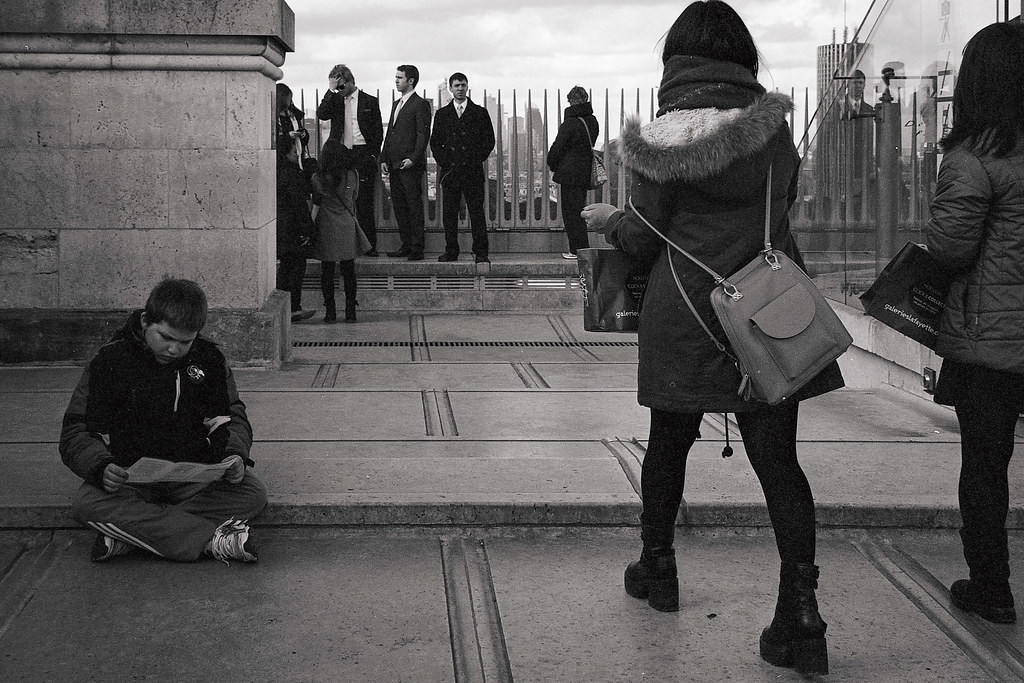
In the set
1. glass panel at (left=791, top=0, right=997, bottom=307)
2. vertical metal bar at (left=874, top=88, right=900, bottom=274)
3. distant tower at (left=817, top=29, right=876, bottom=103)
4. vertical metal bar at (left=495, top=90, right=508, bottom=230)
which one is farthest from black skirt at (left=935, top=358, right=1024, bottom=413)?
vertical metal bar at (left=495, top=90, right=508, bottom=230)

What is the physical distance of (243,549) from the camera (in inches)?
164

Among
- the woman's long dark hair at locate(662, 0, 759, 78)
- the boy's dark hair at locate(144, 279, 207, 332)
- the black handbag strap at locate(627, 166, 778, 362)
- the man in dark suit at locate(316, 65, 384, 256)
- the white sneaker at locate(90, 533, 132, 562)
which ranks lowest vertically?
the white sneaker at locate(90, 533, 132, 562)

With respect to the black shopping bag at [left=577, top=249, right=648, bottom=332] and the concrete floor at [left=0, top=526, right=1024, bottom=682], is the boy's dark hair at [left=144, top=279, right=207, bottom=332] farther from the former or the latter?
the black shopping bag at [left=577, top=249, right=648, bottom=332]

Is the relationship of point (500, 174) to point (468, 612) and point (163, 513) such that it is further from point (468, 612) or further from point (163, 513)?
point (468, 612)

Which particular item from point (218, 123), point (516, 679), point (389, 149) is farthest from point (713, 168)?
point (389, 149)

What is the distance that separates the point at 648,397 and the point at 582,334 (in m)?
6.89

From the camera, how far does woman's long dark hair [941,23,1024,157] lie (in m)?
3.59

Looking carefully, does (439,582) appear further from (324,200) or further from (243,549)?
(324,200)

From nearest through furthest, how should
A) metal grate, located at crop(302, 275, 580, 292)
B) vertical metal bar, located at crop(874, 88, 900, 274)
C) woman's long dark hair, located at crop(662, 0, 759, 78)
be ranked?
woman's long dark hair, located at crop(662, 0, 759, 78) → vertical metal bar, located at crop(874, 88, 900, 274) → metal grate, located at crop(302, 275, 580, 292)

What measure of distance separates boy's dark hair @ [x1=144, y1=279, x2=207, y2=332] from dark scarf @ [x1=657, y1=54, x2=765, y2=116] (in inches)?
65.4

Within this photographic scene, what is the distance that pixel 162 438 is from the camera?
14.1 feet

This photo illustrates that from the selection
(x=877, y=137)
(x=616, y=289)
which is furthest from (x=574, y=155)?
(x=616, y=289)

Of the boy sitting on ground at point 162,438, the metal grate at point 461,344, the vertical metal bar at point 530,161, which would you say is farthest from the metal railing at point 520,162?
the boy sitting on ground at point 162,438

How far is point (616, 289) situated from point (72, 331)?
186 inches
